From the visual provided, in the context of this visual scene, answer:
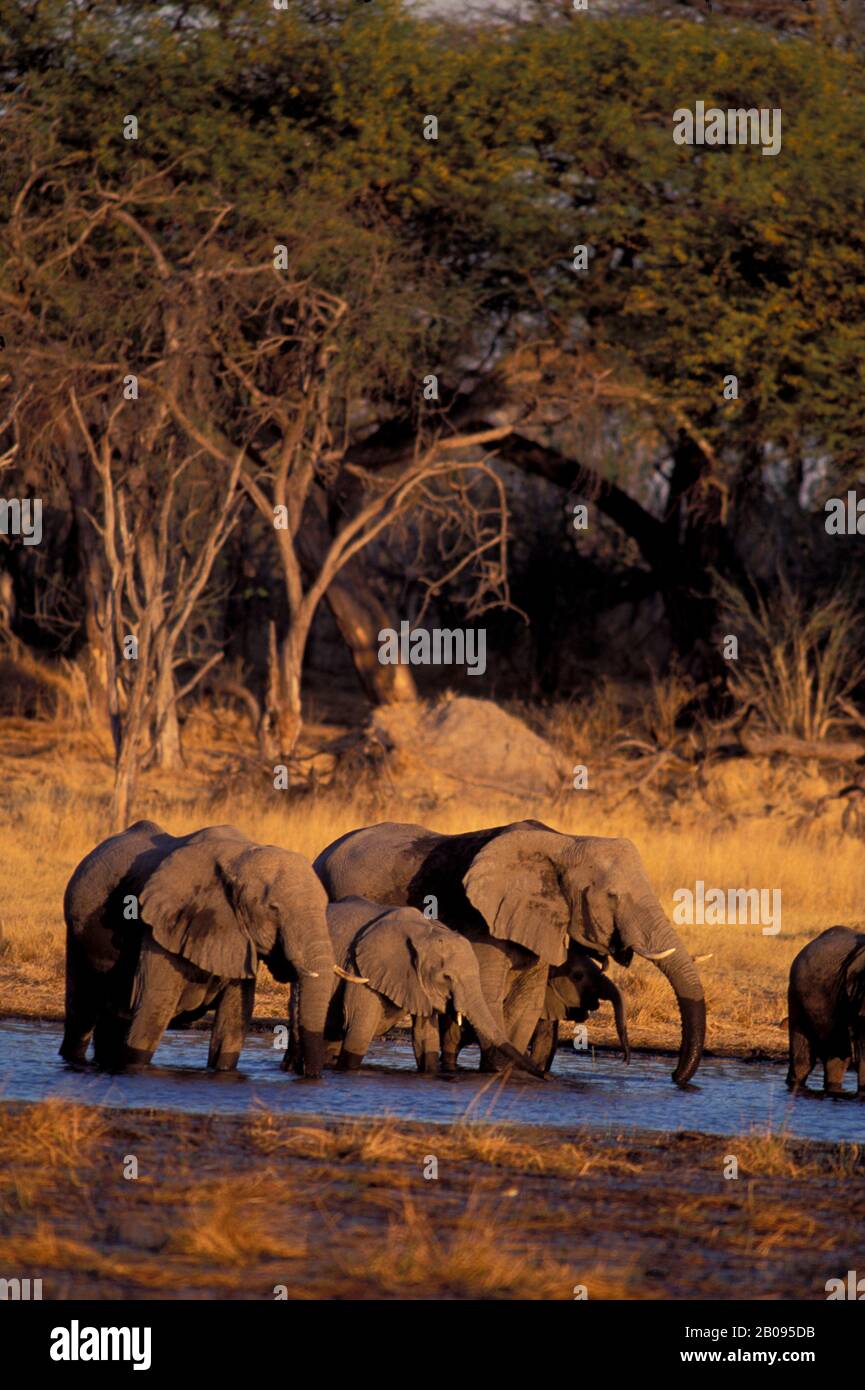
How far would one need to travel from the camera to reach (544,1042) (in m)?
9.55

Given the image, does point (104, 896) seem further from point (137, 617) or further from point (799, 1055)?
point (137, 617)

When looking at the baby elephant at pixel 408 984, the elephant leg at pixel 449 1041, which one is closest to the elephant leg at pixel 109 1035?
the baby elephant at pixel 408 984

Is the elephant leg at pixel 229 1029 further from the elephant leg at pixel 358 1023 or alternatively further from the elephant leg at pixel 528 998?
the elephant leg at pixel 528 998

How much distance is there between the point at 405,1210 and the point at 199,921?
240 centimetres

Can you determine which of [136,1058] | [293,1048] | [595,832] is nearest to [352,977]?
[293,1048]

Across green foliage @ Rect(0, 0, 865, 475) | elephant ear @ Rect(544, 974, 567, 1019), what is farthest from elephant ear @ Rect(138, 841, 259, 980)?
green foliage @ Rect(0, 0, 865, 475)

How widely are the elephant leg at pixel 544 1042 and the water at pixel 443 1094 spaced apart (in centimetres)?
9

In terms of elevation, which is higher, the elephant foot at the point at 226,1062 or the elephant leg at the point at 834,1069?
the elephant foot at the point at 226,1062

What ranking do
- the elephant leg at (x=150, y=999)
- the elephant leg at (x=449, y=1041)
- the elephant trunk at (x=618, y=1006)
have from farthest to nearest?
the elephant trunk at (x=618, y=1006) → the elephant leg at (x=449, y=1041) → the elephant leg at (x=150, y=999)

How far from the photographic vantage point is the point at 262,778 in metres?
17.6

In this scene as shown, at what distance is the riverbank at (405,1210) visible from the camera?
562cm

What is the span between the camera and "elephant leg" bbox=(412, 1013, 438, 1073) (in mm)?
8883

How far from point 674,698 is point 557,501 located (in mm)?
8197

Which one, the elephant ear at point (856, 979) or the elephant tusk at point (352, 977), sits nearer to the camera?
the elephant tusk at point (352, 977)
